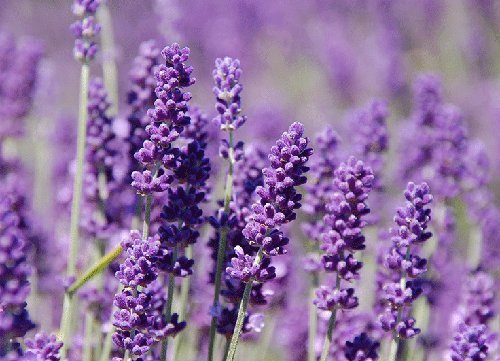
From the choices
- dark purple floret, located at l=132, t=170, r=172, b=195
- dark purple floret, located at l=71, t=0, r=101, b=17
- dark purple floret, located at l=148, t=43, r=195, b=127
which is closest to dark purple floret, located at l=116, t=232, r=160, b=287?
dark purple floret, located at l=132, t=170, r=172, b=195

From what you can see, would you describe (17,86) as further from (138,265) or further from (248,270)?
(248,270)

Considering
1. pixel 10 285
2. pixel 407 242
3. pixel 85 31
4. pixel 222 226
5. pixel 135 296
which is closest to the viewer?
pixel 10 285

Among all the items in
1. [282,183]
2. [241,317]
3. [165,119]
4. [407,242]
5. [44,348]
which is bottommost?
[44,348]

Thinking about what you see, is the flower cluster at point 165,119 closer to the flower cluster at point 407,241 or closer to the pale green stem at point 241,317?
the pale green stem at point 241,317

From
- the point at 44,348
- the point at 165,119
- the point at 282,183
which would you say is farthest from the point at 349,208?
the point at 44,348

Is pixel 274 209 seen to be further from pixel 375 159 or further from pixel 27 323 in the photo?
pixel 375 159

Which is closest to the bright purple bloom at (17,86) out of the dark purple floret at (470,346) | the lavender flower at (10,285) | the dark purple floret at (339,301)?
the lavender flower at (10,285)
